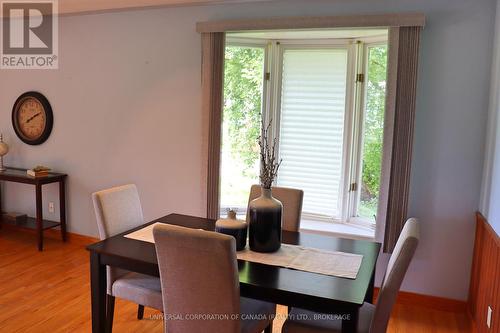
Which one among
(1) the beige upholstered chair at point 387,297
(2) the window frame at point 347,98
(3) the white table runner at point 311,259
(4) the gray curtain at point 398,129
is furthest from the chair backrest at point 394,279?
(2) the window frame at point 347,98

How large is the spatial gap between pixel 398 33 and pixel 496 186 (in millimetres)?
1223

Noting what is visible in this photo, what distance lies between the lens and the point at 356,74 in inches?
135

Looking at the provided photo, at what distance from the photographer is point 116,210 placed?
2391 millimetres

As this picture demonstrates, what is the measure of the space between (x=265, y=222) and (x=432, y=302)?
6.00 ft

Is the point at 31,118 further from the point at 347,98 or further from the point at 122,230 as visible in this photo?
the point at 347,98

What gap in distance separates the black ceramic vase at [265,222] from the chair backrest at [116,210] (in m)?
0.86

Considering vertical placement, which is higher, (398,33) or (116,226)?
(398,33)

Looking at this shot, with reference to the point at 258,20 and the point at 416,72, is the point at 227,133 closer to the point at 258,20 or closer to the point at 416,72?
the point at 258,20

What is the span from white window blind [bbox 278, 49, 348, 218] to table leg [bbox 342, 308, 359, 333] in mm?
2053

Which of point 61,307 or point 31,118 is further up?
A: point 31,118

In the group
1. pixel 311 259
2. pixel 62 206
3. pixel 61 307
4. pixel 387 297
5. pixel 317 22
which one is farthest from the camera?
pixel 62 206

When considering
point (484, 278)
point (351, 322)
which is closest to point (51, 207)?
point (351, 322)

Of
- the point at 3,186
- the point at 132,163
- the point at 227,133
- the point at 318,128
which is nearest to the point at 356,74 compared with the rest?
the point at 318,128

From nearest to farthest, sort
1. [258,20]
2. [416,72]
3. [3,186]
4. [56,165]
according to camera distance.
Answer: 1. [416,72]
2. [258,20]
3. [56,165]
4. [3,186]
